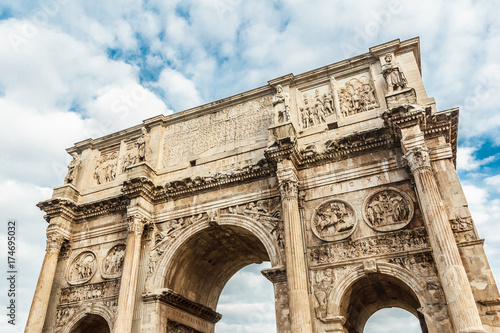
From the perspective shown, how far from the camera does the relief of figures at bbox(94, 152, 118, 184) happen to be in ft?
53.1

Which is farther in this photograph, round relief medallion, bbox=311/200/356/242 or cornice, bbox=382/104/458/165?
round relief medallion, bbox=311/200/356/242

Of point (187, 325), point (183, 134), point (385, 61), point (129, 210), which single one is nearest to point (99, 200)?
point (129, 210)

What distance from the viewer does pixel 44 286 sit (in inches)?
526

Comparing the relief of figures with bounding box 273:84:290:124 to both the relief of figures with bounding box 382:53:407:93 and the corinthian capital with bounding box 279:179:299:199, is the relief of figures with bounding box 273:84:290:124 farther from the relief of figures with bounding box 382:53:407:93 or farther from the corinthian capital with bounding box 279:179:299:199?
the relief of figures with bounding box 382:53:407:93

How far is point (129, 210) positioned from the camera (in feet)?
44.0

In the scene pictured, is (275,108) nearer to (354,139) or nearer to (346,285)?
(354,139)

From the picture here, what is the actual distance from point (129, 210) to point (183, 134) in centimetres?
394

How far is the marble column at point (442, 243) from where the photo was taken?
8.19m

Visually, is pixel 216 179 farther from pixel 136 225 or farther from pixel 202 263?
pixel 202 263

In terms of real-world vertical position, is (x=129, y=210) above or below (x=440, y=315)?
above

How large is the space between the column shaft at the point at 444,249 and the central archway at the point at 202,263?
425 cm

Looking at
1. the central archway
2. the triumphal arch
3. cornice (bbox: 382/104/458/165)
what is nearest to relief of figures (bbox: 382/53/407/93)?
the triumphal arch

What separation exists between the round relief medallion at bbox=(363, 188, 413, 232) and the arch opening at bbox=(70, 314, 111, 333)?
9775 mm

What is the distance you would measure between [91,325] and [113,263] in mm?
2413
